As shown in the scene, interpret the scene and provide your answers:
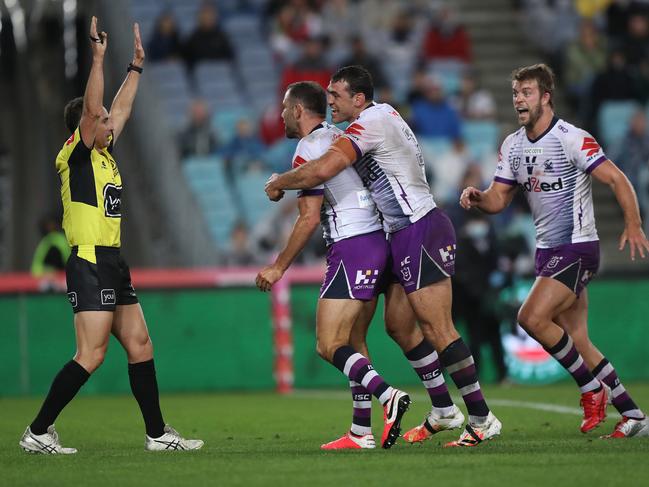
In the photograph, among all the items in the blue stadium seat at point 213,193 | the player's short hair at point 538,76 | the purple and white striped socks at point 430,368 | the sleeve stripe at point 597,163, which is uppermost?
the player's short hair at point 538,76

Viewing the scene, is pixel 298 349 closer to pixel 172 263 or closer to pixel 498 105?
pixel 172 263

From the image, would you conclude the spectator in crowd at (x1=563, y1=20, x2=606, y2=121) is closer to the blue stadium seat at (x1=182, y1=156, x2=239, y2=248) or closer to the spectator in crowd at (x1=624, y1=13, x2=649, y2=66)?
the spectator in crowd at (x1=624, y1=13, x2=649, y2=66)

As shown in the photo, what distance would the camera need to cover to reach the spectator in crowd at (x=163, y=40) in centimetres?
2127

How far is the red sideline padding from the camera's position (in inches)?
658

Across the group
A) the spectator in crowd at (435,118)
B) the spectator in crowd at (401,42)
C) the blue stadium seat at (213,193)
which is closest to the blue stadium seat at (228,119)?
the blue stadium seat at (213,193)

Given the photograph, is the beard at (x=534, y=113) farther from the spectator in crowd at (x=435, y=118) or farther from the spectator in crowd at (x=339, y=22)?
the spectator in crowd at (x=339, y=22)

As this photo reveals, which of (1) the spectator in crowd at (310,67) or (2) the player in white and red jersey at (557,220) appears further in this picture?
(1) the spectator in crowd at (310,67)

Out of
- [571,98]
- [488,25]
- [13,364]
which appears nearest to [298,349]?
[13,364]

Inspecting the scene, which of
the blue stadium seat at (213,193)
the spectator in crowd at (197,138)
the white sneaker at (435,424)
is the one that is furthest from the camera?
the spectator in crowd at (197,138)

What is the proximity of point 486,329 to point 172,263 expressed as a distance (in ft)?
16.6

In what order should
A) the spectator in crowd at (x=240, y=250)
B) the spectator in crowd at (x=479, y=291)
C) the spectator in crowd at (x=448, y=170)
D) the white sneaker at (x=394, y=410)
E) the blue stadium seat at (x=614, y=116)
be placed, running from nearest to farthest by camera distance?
the white sneaker at (x=394, y=410), the spectator in crowd at (x=479, y=291), the spectator in crowd at (x=240, y=250), the spectator in crowd at (x=448, y=170), the blue stadium seat at (x=614, y=116)

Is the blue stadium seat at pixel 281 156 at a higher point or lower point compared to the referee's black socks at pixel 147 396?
higher

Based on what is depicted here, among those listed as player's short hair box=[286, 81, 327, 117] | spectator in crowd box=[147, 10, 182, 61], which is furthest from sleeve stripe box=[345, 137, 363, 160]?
spectator in crowd box=[147, 10, 182, 61]

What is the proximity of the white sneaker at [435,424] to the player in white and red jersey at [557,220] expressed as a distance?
88 centimetres
